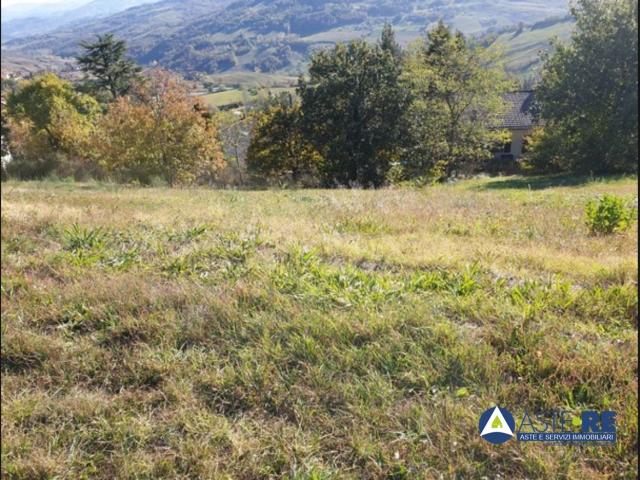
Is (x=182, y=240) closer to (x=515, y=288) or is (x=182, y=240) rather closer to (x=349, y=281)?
(x=349, y=281)

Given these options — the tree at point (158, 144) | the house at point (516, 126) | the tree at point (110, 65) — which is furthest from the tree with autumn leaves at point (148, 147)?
the house at point (516, 126)

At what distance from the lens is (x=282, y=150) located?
30969 mm

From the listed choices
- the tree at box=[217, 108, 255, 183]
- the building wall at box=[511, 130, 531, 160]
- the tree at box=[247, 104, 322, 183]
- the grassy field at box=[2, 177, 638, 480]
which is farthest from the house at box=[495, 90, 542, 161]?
the grassy field at box=[2, 177, 638, 480]

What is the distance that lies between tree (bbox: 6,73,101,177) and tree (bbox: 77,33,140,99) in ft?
13.8

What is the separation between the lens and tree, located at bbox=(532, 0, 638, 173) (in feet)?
59.6

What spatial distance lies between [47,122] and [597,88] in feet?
119

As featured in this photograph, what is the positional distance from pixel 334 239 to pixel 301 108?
23.9 meters

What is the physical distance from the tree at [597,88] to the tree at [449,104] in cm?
541

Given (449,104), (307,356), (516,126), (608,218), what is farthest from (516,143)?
(307,356)

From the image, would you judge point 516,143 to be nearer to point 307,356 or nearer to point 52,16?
point 52,16

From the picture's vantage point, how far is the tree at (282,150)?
3011cm

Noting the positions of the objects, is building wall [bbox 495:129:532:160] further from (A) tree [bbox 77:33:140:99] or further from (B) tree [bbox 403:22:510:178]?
(A) tree [bbox 77:33:140:99]

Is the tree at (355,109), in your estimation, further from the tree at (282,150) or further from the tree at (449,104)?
the tree at (282,150)

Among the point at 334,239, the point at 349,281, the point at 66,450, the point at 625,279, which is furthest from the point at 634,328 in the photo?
the point at 66,450
